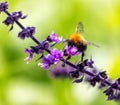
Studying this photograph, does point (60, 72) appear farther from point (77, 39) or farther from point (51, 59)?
point (51, 59)

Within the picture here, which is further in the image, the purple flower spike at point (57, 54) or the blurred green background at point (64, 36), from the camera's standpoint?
the blurred green background at point (64, 36)

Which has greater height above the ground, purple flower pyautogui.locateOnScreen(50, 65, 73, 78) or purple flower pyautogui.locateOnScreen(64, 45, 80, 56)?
purple flower pyautogui.locateOnScreen(50, 65, 73, 78)

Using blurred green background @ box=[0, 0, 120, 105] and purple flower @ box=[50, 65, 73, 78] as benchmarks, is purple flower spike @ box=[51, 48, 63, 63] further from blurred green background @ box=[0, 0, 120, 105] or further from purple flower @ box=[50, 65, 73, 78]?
blurred green background @ box=[0, 0, 120, 105]

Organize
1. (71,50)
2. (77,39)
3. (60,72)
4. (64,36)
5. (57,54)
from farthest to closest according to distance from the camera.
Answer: (64,36) < (60,72) < (77,39) < (71,50) < (57,54)

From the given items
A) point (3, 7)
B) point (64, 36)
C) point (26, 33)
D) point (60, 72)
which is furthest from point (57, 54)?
point (64, 36)

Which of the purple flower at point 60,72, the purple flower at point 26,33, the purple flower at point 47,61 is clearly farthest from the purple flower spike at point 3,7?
the purple flower at point 60,72

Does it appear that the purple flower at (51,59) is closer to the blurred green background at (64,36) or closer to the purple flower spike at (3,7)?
the purple flower spike at (3,7)

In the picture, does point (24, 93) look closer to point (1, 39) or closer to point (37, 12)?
point (1, 39)

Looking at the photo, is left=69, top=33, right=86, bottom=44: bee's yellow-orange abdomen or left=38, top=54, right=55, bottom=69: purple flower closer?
left=38, top=54, right=55, bottom=69: purple flower

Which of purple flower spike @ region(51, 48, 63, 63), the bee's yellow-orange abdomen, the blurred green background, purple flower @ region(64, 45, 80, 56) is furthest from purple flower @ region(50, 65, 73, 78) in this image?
purple flower spike @ region(51, 48, 63, 63)
